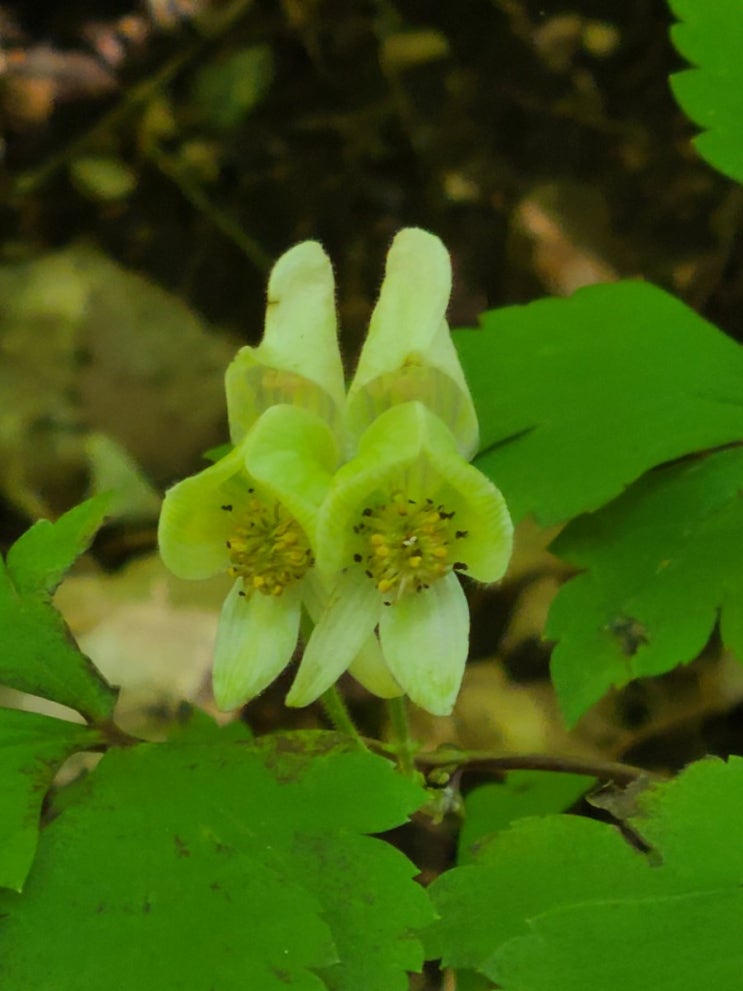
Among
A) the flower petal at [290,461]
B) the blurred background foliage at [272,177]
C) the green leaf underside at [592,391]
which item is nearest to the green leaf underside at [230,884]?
the flower petal at [290,461]

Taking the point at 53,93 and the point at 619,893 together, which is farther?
the point at 53,93

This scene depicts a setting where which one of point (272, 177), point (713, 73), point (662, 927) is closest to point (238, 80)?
point (272, 177)

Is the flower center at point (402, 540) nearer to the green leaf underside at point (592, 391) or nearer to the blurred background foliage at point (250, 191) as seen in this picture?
the green leaf underside at point (592, 391)

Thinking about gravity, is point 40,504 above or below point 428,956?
below

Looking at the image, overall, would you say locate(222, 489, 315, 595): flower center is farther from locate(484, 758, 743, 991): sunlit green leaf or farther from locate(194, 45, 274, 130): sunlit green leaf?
locate(194, 45, 274, 130): sunlit green leaf

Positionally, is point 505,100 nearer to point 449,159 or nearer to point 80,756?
point 449,159

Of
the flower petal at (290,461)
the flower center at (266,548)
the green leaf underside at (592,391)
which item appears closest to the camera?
the flower petal at (290,461)

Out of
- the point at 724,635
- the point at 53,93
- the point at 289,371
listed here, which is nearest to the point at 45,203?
the point at 53,93
